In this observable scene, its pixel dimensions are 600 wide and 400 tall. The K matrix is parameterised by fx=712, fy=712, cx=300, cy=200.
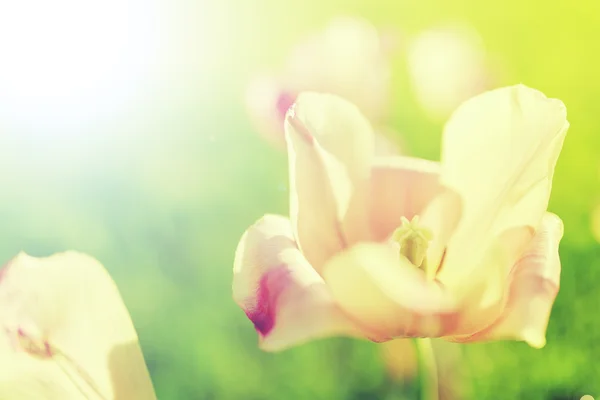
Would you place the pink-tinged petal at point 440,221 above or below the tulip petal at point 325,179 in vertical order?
below

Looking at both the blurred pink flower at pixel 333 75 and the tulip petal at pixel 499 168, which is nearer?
the tulip petal at pixel 499 168

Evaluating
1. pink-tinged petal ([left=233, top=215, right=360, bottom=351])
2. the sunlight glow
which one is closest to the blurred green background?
the sunlight glow

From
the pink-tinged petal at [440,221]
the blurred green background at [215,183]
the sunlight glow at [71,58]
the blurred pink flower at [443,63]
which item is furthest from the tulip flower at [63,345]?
the blurred pink flower at [443,63]

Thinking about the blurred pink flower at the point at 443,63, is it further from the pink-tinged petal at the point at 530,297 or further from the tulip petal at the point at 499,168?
the pink-tinged petal at the point at 530,297

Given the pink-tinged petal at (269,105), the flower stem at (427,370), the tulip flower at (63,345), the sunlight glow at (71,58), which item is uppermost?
the sunlight glow at (71,58)

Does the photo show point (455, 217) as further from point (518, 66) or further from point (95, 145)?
point (95, 145)

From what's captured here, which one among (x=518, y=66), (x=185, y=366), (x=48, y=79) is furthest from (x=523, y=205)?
(x=48, y=79)
